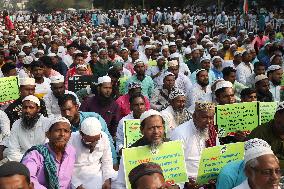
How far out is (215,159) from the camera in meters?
4.43

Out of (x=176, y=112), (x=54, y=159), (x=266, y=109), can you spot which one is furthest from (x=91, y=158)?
(x=266, y=109)

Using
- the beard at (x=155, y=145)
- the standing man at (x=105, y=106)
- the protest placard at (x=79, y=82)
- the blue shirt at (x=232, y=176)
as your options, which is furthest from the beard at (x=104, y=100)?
the blue shirt at (x=232, y=176)

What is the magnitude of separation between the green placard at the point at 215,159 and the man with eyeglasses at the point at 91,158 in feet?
3.42

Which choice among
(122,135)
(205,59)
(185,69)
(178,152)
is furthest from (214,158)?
(185,69)

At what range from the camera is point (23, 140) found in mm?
5590

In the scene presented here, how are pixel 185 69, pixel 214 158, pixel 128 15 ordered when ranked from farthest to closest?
pixel 128 15, pixel 185 69, pixel 214 158

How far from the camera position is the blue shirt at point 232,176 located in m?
3.87

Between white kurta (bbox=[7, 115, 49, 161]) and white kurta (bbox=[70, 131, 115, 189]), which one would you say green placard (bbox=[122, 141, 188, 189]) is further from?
white kurta (bbox=[7, 115, 49, 161])

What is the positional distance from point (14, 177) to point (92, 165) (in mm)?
2231

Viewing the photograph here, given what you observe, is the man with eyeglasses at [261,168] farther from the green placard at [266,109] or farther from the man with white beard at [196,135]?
the green placard at [266,109]

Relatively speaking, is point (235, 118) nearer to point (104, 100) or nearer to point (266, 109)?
point (266, 109)

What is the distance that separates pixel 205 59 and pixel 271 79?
6.94 ft

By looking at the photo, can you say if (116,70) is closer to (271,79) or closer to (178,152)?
(271,79)

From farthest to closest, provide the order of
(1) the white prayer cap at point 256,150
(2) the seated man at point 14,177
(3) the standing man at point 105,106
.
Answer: (3) the standing man at point 105,106, (1) the white prayer cap at point 256,150, (2) the seated man at point 14,177
